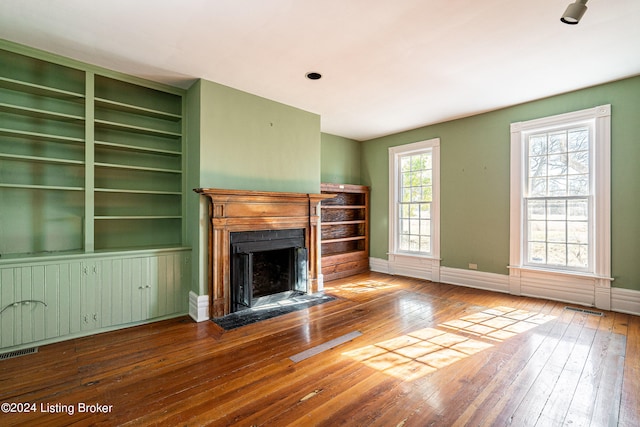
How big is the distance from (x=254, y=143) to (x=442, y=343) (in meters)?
3.20

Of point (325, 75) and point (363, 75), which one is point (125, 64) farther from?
point (363, 75)

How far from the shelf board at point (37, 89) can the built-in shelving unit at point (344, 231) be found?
356 cm

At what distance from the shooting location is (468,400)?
199 centimetres

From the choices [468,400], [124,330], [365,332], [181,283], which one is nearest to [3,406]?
[124,330]

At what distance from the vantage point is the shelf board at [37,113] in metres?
2.82

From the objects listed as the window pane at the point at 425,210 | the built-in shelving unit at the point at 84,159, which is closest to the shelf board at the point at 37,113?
the built-in shelving unit at the point at 84,159

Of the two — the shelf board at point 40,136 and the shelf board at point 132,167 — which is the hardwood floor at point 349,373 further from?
the shelf board at point 40,136

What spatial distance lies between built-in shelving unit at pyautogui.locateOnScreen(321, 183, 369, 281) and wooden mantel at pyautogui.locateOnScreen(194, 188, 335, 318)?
1105 millimetres

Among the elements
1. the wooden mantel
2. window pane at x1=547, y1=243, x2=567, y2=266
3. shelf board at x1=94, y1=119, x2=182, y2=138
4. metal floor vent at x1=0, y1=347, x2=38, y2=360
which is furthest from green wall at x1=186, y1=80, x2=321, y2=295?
window pane at x1=547, y1=243, x2=567, y2=266

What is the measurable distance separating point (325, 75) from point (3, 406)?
12.7ft

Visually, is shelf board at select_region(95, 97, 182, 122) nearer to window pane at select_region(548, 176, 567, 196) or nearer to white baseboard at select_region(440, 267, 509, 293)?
white baseboard at select_region(440, 267, 509, 293)

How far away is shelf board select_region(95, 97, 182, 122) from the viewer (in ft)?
10.8

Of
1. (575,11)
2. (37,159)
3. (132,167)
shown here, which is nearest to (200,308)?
(132,167)

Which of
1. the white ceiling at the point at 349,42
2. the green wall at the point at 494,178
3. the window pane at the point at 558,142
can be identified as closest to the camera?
the white ceiling at the point at 349,42
